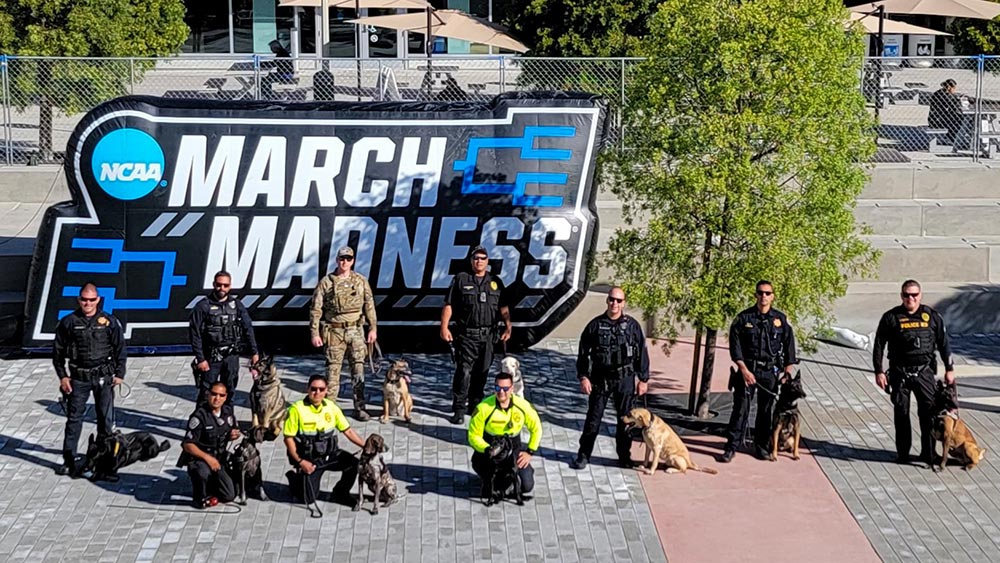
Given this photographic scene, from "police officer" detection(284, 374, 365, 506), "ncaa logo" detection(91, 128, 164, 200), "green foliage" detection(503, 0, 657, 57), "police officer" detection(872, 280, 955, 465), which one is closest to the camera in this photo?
"police officer" detection(284, 374, 365, 506)

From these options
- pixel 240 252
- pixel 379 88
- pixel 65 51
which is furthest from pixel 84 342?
pixel 65 51

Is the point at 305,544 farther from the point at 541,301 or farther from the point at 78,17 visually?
the point at 78,17

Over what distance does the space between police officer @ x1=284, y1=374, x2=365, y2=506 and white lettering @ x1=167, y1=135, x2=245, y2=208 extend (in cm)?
497

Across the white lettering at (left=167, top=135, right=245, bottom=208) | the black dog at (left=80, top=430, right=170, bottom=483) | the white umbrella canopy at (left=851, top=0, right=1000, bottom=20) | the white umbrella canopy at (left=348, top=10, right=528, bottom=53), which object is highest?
the white umbrella canopy at (left=851, top=0, right=1000, bottom=20)

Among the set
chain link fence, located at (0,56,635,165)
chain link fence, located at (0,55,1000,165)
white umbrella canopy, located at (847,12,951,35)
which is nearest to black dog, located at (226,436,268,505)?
chain link fence, located at (0,55,1000,165)

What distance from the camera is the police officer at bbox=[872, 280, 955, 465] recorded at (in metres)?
12.7

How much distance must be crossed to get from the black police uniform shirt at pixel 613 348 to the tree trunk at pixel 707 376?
Answer: 1.64 m

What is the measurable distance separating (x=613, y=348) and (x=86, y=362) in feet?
15.1

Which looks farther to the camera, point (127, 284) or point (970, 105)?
point (970, 105)

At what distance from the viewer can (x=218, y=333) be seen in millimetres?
13422

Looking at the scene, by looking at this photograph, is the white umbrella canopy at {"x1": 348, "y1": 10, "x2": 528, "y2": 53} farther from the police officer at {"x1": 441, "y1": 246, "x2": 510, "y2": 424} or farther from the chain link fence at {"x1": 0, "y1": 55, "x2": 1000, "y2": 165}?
the police officer at {"x1": 441, "y1": 246, "x2": 510, "y2": 424}

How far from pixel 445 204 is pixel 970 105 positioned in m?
11.2

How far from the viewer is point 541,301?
16328 mm

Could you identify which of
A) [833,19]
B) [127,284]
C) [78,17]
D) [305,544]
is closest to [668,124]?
[833,19]
